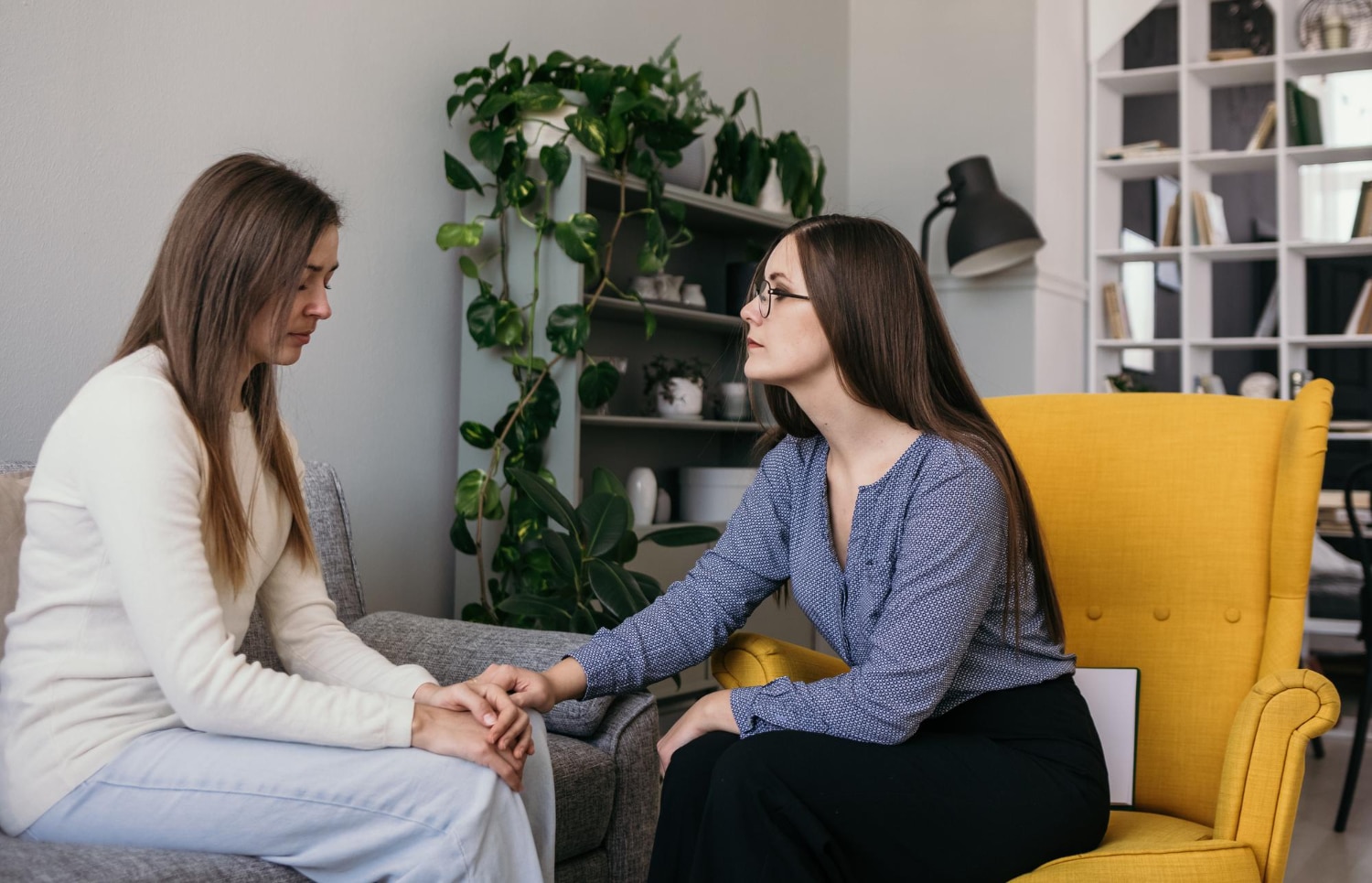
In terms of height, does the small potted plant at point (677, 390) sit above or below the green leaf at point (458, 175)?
below

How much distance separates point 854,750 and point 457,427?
7.04 ft

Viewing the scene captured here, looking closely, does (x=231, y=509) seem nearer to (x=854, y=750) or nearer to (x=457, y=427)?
(x=854, y=750)

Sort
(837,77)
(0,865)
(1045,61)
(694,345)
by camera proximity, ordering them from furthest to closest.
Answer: (837,77) → (1045,61) → (694,345) → (0,865)

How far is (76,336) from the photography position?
2.34 metres

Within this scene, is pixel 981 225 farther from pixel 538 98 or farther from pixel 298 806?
pixel 298 806

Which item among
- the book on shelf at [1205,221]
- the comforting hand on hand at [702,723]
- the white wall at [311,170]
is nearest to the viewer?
the comforting hand on hand at [702,723]

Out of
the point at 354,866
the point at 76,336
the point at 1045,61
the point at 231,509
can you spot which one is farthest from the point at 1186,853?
the point at 1045,61

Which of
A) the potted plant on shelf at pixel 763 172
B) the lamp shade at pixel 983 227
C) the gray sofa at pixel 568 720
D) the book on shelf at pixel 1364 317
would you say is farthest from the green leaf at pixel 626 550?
the book on shelf at pixel 1364 317

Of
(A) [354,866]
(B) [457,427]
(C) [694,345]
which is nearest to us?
(A) [354,866]

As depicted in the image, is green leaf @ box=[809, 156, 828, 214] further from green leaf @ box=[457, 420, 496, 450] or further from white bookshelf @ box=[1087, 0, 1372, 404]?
white bookshelf @ box=[1087, 0, 1372, 404]

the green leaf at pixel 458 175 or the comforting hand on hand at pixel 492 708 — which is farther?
the green leaf at pixel 458 175

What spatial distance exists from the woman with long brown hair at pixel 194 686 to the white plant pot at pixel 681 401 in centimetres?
218

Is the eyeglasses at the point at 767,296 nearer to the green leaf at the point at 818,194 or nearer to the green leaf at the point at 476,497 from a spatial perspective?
the green leaf at the point at 476,497

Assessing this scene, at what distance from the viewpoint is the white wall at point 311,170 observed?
7.43 feet
